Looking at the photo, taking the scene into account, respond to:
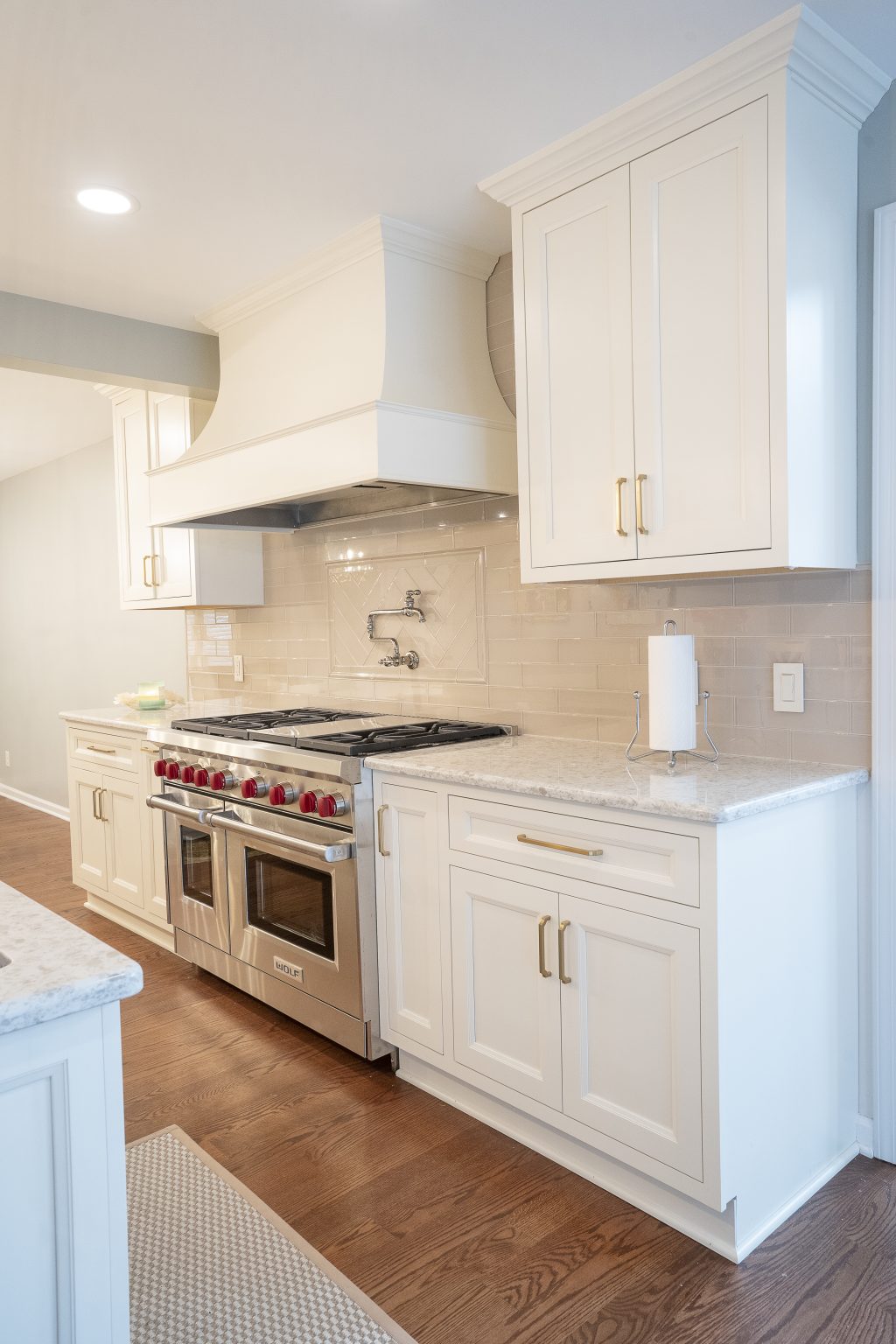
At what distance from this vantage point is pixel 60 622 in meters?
6.87

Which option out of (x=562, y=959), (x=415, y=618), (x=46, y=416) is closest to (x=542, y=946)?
(x=562, y=959)

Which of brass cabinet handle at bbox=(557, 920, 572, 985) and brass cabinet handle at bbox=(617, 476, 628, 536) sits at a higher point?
brass cabinet handle at bbox=(617, 476, 628, 536)

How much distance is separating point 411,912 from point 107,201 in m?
2.17

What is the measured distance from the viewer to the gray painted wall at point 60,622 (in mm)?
5902

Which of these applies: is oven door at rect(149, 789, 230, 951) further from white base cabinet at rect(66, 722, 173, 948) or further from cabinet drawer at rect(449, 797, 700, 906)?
cabinet drawer at rect(449, 797, 700, 906)

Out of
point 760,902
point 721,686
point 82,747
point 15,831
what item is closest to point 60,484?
point 15,831

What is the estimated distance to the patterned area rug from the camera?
1749 millimetres

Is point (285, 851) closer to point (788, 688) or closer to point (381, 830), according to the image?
point (381, 830)

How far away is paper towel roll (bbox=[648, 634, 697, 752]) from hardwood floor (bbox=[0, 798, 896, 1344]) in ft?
3.50

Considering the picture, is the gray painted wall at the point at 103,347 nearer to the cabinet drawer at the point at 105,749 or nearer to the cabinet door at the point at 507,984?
the cabinet drawer at the point at 105,749

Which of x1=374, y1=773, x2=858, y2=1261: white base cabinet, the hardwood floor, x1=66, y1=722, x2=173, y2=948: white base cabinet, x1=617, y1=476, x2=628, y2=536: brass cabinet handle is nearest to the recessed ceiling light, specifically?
x1=617, y1=476, x2=628, y2=536: brass cabinet handle

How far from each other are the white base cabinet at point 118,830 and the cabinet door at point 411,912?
1414 mm

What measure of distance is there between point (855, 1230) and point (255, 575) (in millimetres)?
3331

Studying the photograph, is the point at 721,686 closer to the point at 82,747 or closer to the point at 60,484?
the point at 82,747
